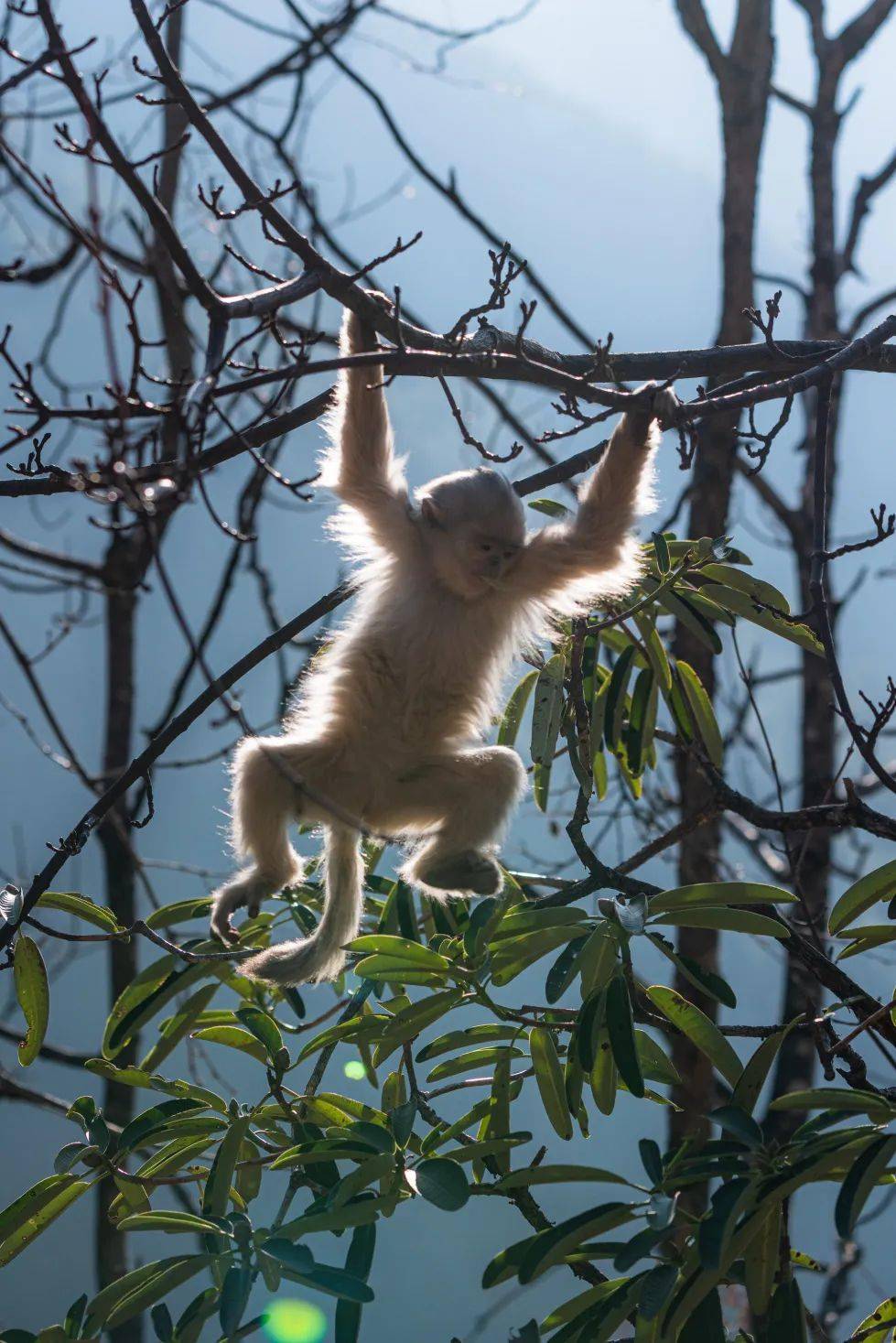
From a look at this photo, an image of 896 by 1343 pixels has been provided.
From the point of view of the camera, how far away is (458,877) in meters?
2.63

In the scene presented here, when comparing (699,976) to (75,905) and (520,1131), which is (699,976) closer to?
(520,1131)

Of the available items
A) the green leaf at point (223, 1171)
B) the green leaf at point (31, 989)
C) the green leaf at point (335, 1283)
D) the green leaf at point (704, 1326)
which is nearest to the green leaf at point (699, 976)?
the green leaf at point (704, 1326)

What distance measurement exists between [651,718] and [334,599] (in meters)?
0.76

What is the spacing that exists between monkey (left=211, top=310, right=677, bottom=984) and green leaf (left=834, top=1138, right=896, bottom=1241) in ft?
3.52

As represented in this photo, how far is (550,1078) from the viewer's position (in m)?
2.15

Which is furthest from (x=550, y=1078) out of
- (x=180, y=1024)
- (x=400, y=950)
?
(x=180, y=1024)

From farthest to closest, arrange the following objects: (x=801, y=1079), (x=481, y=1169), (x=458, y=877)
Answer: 1. (x=801, y=1079)
2. (x=458, y=877)
3. (x=481, y=1169)

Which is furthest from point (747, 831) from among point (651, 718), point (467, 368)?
point (467, 368)

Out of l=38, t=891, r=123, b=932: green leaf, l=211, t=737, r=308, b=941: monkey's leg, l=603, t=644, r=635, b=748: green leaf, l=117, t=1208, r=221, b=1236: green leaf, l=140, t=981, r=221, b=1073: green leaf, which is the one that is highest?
l=603, t=644, r=635, b=748: green leaf

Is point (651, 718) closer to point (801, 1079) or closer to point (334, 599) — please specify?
point (334, 599)

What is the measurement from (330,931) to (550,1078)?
0.71 metres

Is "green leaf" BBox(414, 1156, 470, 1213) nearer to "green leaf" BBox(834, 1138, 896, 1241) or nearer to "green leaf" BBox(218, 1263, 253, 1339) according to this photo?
"green leaf" BBox(218, 1263, 253, 1339)

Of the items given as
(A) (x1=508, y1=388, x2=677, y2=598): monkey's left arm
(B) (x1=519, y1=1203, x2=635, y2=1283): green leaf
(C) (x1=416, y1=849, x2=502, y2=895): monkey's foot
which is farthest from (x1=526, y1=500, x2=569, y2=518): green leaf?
(B) (x1=519, y1=1203, x2=635, y2=1283): green leaf

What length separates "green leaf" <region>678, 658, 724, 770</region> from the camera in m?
2.86
